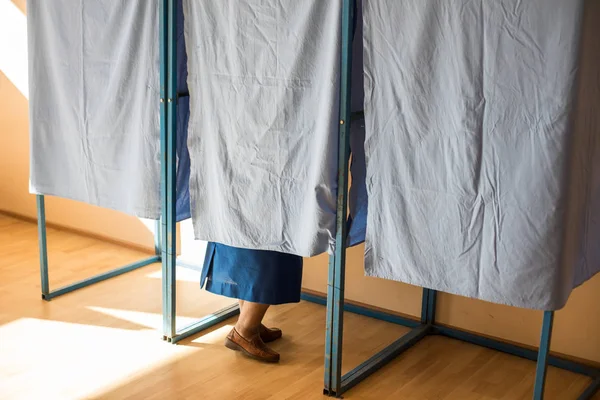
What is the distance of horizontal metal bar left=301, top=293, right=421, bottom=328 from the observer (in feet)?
11.2

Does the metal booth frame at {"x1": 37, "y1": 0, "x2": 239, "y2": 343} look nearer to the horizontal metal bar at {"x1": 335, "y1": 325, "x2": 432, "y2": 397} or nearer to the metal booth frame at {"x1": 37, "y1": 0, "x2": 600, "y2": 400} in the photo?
the metal booth frame at {"x1": 37, "y1": 0, "x2": 600, "y2": 400}

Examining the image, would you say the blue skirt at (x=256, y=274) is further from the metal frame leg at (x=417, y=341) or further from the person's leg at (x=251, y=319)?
the metal frame leg at (x=417, y=341)

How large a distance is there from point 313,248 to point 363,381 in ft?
2.05

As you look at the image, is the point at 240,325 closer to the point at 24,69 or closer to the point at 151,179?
the point at 151,179

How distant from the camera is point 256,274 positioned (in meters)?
2.99

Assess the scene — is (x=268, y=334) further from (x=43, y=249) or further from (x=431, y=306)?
(x=43, y=249)

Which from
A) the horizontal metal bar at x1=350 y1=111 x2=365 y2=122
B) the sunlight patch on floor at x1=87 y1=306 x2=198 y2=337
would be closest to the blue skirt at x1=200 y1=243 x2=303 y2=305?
the sunlight patch on floor at x1=87 y1=306 x2=198 y2=337

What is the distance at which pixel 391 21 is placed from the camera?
2.37 meters

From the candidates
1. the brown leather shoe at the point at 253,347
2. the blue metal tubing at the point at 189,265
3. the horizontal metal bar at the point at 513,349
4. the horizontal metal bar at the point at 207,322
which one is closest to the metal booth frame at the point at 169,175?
the horizontal metal bar at the point at 207,322

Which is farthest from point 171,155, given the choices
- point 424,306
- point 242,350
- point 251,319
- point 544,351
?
point 544,351

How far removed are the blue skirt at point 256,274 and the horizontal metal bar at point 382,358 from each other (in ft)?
1.28

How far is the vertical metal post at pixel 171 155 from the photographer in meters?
2.89

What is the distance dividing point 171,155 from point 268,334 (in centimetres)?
87

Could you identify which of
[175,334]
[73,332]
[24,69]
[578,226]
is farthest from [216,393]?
[24,69]
